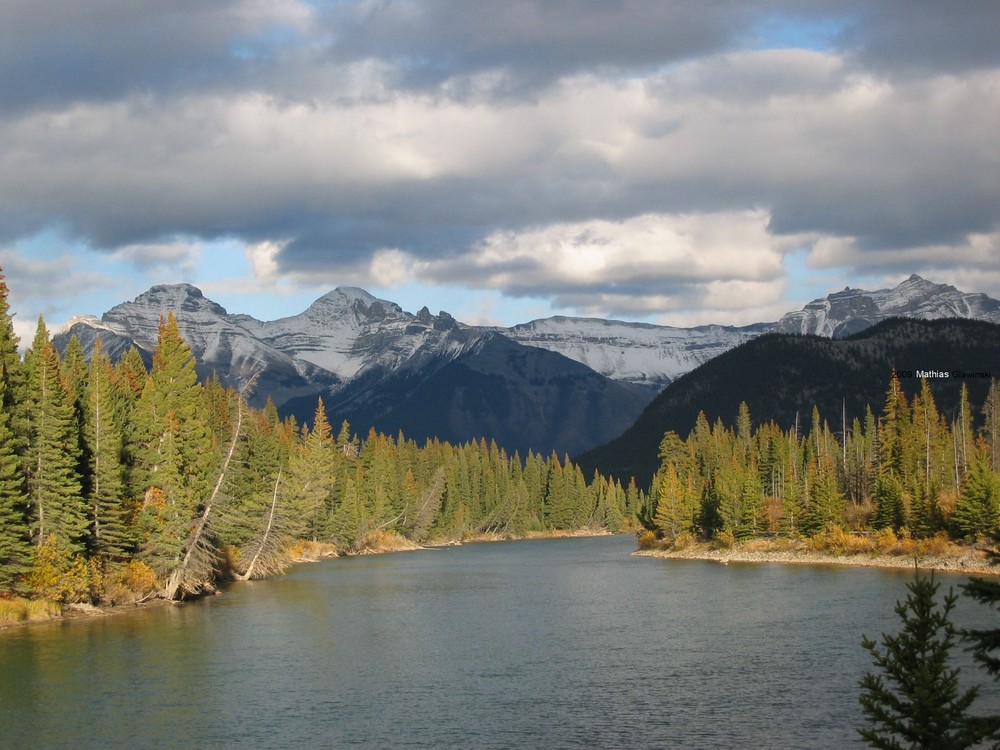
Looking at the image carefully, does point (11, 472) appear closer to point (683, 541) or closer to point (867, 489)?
point (683, 541)

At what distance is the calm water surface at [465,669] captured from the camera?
46656 millimetres

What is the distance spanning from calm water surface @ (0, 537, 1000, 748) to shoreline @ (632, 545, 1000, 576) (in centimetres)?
796

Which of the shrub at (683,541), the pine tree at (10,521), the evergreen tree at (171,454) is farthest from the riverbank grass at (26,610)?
the shrub at (683,541)

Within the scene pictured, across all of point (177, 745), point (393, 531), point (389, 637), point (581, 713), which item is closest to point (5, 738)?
point (177, 745)

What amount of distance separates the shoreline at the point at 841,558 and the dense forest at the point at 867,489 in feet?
12.2

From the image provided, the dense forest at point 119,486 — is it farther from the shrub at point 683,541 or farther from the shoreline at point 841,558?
the shrub at point 683,541

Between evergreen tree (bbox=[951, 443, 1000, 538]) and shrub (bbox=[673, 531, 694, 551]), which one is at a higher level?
evergreen tree (bbox=[951, 443, 1000, 538])

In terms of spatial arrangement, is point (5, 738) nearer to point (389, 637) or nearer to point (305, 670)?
point (305, 670)

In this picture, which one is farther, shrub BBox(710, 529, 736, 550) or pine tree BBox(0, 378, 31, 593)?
shrub BBox(710, 529, 736, 550)

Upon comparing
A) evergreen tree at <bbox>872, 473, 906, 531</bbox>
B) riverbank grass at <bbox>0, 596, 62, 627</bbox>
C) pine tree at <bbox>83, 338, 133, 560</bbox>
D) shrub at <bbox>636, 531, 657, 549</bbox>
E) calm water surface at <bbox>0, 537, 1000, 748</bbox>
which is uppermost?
pine tree at <bbox>83, 338, 133, 560</bbox>

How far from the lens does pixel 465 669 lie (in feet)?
202

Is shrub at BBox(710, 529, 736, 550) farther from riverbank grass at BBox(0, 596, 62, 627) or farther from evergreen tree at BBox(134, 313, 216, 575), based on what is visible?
riverbank grass at BBox(0, 596, 62, 627)

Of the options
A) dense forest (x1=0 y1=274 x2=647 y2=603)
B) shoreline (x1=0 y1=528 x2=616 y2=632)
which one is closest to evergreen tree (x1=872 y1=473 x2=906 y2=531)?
dense forest (x1=0 y1=274 x2=647 y2=603)

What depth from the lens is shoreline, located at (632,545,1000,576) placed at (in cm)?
10544
